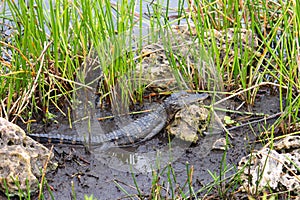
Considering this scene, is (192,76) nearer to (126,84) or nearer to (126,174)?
(126,84)

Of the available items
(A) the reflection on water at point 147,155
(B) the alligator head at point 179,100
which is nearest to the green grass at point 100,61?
(B) the alligator head at point 179,100

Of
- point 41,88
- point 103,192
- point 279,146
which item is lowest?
point 103,192

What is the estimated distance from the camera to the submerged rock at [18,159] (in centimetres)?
346

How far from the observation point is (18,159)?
3.51 metres

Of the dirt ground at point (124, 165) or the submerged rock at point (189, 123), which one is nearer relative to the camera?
the dirt ground at point (124, 165)

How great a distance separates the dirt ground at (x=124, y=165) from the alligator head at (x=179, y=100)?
293 millimetres

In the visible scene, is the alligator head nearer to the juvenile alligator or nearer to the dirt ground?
Answer: the juvenile alligator

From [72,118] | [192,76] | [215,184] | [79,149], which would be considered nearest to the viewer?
[215,184]

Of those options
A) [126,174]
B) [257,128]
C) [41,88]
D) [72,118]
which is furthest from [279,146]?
[41,88]

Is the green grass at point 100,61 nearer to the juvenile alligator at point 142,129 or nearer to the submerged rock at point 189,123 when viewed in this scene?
the juvenile alligator at point 142,129

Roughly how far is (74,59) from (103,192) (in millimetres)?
1380

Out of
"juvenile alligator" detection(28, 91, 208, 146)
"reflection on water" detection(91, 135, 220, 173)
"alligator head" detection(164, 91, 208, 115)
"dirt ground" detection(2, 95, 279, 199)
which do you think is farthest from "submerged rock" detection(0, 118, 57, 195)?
"alligator head" detection(164, 91, 208, 115)

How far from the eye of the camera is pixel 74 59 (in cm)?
454

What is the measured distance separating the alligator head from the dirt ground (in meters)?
0.29
